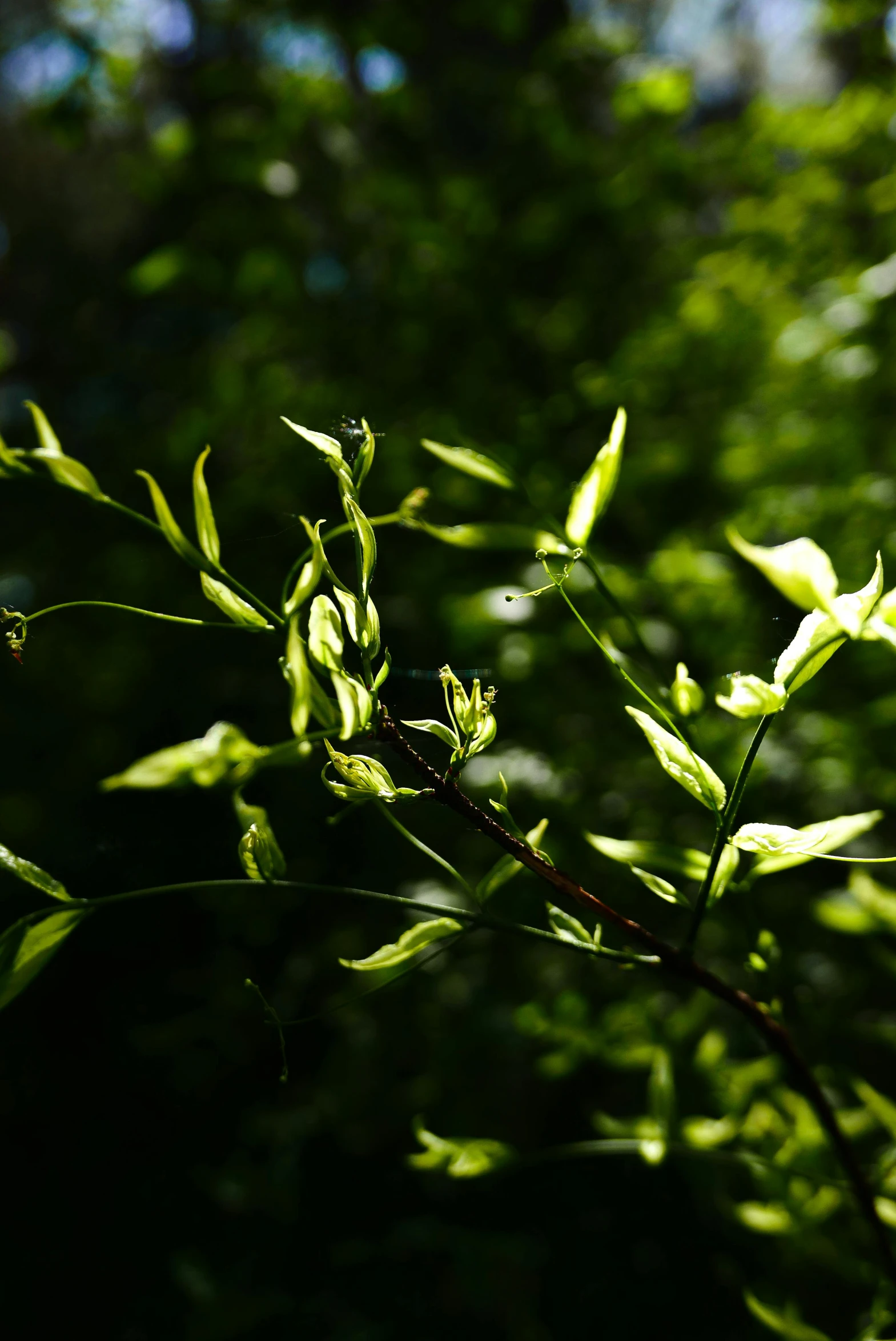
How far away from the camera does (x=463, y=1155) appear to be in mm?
481

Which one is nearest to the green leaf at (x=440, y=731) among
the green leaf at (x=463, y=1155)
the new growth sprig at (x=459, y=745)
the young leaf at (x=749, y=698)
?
the new growth sprig at (x=459, y=745)

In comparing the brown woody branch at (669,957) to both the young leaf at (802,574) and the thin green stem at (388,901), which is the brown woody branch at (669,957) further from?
the young leaf at (802,574)

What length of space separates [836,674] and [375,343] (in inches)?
30.7

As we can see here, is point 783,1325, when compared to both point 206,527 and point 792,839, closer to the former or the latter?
point 792,839

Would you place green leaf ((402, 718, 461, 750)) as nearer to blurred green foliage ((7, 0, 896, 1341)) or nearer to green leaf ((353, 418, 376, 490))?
green leaf ((353, 418, 376, 490))

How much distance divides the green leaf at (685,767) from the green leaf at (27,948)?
0.76ft

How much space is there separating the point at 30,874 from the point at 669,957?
263 mm

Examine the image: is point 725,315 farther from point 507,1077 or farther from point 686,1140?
point 507,1077

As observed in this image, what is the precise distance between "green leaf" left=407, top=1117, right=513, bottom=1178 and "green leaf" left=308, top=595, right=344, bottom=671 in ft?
1.02

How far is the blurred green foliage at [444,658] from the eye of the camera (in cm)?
98

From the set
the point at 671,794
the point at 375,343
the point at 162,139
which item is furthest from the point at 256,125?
the point at 671,794

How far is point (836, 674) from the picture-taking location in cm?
110

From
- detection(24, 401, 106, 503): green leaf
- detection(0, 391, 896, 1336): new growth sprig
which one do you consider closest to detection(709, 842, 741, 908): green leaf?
detection(0, 391, 896, 1336): new growth sprig

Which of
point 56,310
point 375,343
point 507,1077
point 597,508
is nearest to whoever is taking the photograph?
point 597,508
